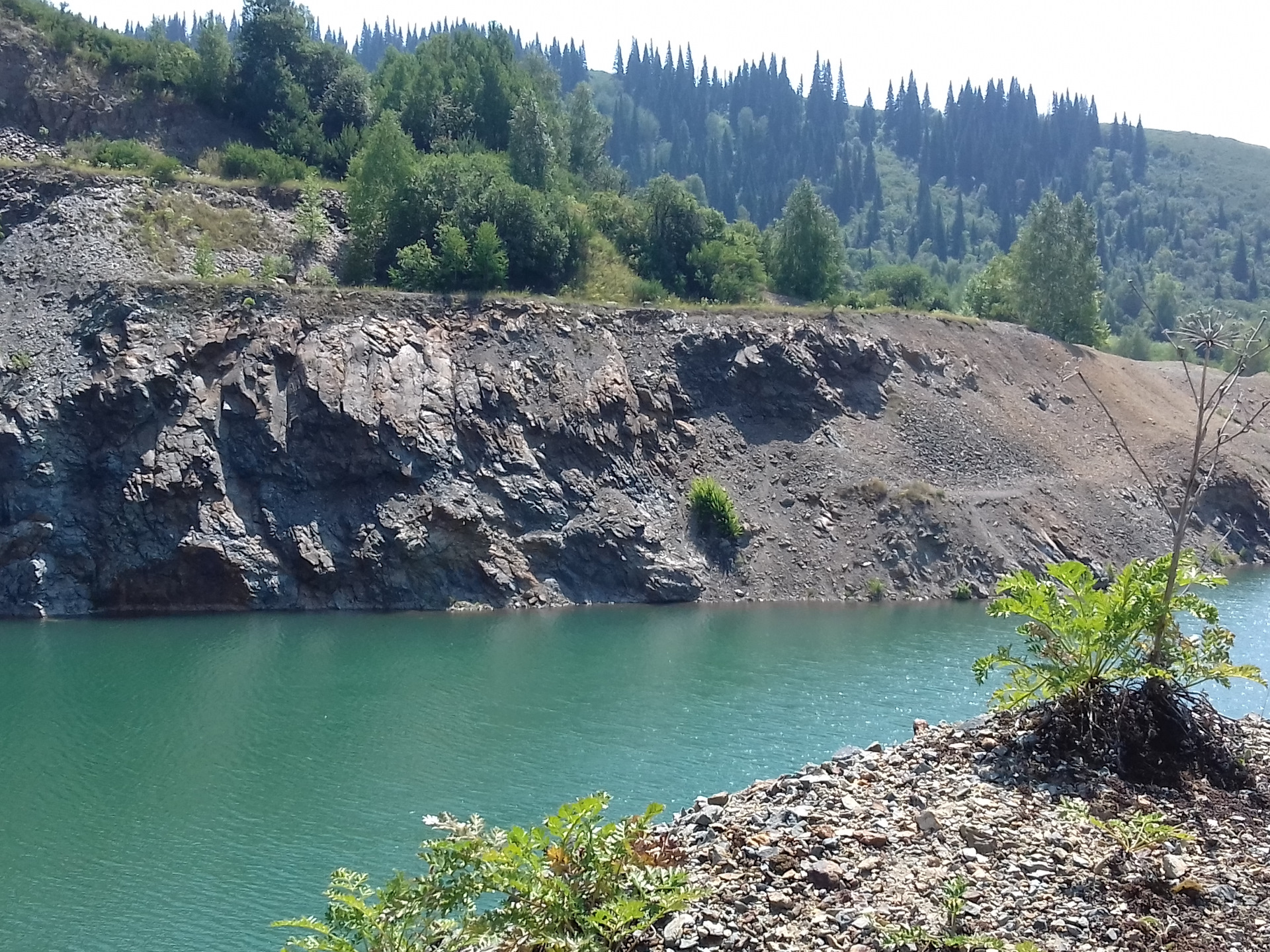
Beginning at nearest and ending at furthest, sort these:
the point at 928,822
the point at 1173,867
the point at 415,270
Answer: the point at 1173,867
the point at 928,822
the point at 415,270

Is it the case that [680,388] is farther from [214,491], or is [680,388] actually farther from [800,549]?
[214,491]

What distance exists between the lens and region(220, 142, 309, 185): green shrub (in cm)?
6181

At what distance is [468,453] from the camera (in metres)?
46.4

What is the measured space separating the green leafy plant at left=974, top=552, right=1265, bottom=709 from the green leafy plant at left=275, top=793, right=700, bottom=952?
16.8 ft

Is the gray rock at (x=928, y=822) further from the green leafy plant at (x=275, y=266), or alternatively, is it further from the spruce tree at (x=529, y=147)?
the spruce tree at (x=529, y=147)

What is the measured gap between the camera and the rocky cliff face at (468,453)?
42.5 meters

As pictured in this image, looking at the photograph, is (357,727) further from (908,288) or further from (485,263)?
(908,288)

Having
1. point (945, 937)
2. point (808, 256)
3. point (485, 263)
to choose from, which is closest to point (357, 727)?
point (945, 937)

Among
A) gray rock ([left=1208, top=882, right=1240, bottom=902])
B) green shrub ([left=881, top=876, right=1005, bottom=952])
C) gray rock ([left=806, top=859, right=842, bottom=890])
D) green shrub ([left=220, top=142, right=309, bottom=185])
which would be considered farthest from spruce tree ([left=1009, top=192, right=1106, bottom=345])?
green shrub ([left=881, top=876, right=1005, bottom=952])

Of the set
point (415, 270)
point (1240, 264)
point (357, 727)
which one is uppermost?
point (1240, 264)

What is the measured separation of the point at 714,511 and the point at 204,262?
24.1 metres

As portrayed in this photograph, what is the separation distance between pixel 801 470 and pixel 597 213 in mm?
21996

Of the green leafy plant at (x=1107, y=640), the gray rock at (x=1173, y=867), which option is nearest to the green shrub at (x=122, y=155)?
the green leafy plant at (x=1107, y=640)

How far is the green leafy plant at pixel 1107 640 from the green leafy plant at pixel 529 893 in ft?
16.8
